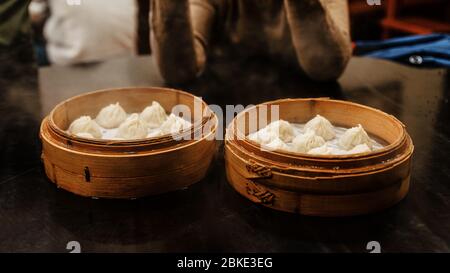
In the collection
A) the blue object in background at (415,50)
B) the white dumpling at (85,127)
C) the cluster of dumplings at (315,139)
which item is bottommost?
the blue object in background at (415,50)

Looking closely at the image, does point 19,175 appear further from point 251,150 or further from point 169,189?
point 251,150

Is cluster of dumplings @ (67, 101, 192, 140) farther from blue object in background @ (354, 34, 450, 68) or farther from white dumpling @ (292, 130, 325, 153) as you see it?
blue object in background @ (354, 34, 450, 68)

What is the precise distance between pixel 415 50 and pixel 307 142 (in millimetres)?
1685

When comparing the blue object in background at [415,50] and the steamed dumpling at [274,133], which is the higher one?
the steamed dumpling at [274,133]

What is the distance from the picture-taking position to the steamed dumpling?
1.80m

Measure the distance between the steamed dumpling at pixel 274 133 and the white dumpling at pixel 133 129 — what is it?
353mm

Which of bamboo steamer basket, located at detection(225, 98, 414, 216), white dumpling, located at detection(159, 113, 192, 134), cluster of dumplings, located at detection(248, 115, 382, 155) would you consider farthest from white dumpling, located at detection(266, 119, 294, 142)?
white dumpling, located at detection(159, 113, 192, 134)

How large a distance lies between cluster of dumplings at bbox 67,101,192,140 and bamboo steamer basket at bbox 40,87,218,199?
0.30 feet

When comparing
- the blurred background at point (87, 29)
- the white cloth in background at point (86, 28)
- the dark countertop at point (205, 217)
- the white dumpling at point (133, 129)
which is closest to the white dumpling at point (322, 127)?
the dark countertop at point (205, 217)

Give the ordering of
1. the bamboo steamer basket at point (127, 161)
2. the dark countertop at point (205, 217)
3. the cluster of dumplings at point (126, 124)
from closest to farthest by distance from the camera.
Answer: the dark countertop at point (205, 217) < the bamboo steamer basket at point (127, 161) < the cluster of dumplings at point (126, 124)

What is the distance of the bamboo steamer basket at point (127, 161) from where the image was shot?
5.41 feet

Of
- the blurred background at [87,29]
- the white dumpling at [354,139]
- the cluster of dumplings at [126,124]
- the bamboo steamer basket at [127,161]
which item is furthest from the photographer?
the blurred background at [87,29]

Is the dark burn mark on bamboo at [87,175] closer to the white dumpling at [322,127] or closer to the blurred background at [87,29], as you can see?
the white dumpling at [322,127]
